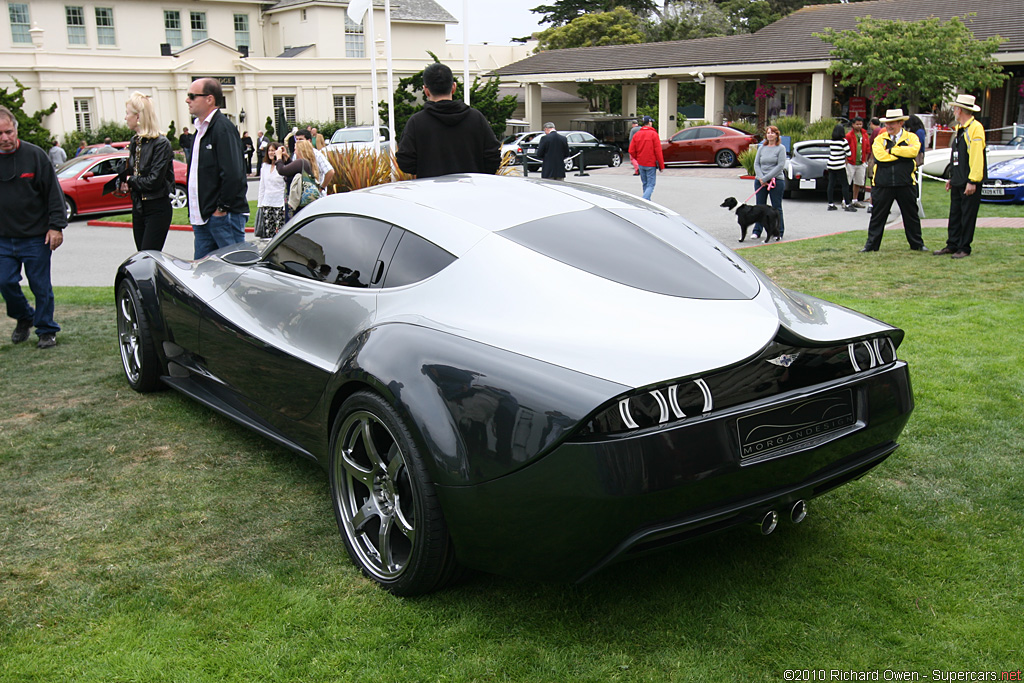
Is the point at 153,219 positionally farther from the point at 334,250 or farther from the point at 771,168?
the point at 771,168

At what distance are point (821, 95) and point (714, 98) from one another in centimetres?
472

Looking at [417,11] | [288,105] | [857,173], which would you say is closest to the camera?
[857,173]

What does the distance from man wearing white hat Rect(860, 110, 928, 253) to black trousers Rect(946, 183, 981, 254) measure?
0.44m

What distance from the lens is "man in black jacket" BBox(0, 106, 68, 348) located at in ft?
23.0

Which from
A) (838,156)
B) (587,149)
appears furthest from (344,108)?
(838,156)

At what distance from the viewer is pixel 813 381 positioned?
3061 millimetres

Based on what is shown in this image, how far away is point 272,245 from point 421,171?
7.51ft

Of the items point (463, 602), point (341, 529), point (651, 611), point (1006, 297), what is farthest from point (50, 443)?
point (1006, 297)

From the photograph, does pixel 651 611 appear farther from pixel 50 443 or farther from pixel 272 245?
pixel 50 443

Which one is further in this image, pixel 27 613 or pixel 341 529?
pixel 341 529

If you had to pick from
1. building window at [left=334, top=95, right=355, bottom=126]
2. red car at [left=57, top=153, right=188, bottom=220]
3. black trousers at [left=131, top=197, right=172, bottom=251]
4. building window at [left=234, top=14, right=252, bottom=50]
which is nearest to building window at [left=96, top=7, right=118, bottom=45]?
building window at [left=234, top=14, right=252, bottom=50]

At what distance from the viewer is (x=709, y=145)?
31812 millimetres

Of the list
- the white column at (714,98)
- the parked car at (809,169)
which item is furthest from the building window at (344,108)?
the parked car at (809,169)

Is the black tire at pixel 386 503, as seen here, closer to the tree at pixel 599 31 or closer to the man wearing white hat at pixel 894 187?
the man wearing white hat at pixel 894 187
